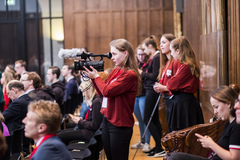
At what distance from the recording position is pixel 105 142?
3.29 m

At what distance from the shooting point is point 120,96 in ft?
10.6

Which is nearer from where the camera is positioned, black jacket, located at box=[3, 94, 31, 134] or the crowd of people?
the crowd of people

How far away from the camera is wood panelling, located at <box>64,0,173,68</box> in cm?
1121

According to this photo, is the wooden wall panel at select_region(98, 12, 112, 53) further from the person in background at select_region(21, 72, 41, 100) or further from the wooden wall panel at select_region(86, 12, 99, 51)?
Result: the person in background at select_region(21, 72, 41, 100)

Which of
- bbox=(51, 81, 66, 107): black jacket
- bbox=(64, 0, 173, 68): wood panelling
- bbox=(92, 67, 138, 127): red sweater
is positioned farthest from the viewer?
bbox=(64, 0, 173, 68): wood panelling

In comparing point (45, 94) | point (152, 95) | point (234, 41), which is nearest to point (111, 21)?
point (45, 94)

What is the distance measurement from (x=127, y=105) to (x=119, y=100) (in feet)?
0.31

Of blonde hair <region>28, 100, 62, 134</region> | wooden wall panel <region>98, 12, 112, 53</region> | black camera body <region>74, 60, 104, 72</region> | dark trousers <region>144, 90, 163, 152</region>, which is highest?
wooden wall panel <region>98, 12, 112, 53</region>

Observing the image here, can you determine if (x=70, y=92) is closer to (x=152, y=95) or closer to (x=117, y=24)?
(x=152, y=95)

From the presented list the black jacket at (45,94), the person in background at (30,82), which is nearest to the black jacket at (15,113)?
the person in background at (30,82)

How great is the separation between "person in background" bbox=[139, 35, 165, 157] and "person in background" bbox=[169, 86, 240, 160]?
224 cm

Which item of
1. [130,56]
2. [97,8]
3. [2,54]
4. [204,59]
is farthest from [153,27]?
[130,56]

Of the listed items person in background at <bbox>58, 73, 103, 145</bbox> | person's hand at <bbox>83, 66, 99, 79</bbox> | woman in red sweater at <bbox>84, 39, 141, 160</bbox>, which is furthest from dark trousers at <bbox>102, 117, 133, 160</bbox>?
person in background at <bbox>58, 73, 103, 145</bbox>

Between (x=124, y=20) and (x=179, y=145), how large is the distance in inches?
333
